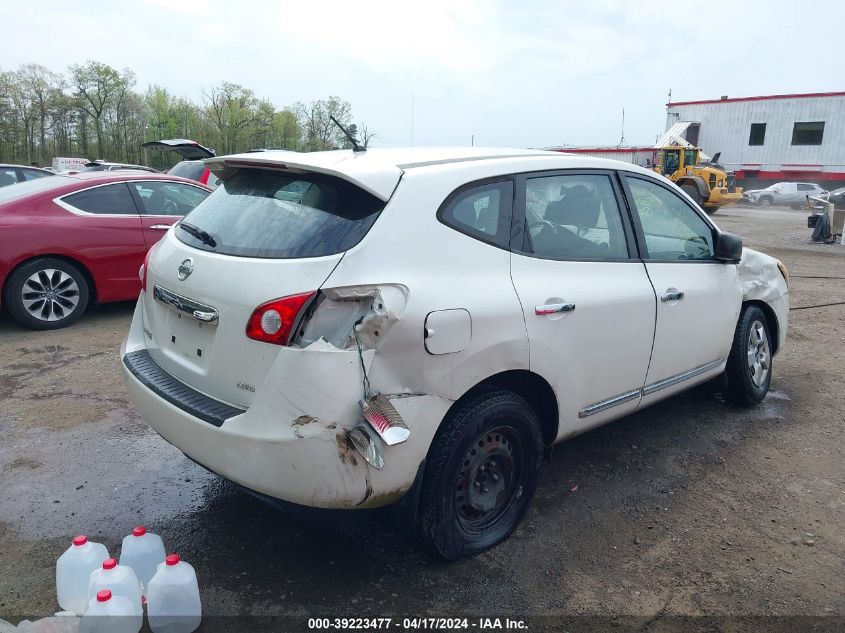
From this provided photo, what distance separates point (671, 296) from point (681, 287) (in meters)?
0.16

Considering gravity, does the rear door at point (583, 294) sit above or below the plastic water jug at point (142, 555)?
above

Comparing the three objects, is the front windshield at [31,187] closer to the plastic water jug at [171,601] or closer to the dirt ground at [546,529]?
the dirt ground at [546,529]

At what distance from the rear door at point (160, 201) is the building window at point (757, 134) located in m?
39.0

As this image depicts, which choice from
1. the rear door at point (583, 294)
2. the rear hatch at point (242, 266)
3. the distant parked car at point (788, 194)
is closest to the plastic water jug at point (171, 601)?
the rear hatch at point (242, 266)

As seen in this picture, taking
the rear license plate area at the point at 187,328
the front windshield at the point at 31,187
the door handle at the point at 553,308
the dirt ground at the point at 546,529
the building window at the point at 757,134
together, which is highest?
the building window at the point at 757,134

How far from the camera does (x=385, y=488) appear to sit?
2.40 meters

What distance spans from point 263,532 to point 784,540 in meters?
2.48

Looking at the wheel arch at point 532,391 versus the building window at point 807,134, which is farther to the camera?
the building window at point 807,134

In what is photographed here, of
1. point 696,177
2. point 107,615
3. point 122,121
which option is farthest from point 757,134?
point 107,615

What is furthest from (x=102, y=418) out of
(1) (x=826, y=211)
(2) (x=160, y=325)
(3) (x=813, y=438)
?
(1) (x=826, y=211)

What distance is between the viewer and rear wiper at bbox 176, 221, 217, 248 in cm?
281

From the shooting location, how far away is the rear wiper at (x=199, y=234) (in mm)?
2811

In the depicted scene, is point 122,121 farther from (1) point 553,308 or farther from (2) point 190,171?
(1) point 553,308

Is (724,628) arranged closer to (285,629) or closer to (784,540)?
(784,540)
